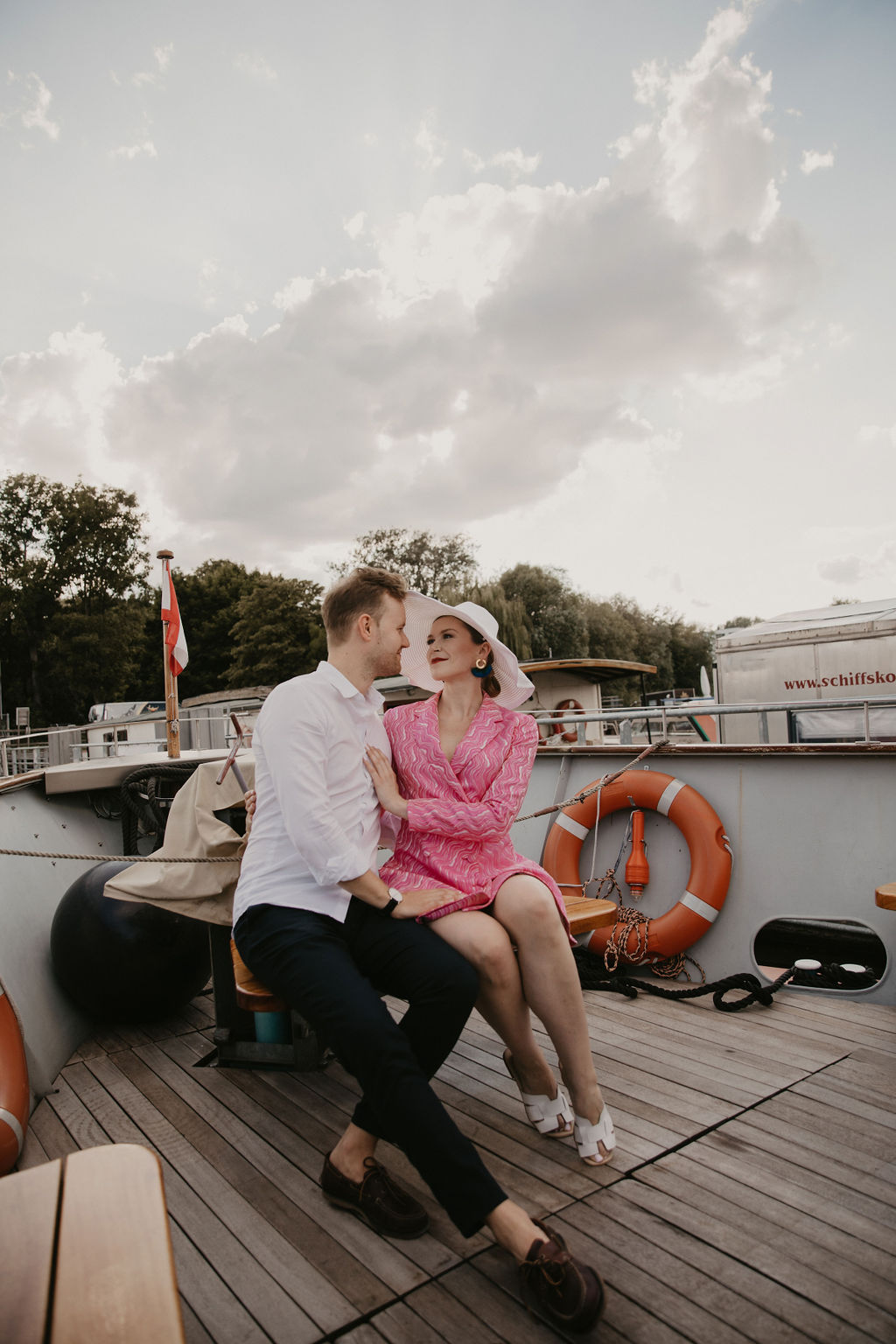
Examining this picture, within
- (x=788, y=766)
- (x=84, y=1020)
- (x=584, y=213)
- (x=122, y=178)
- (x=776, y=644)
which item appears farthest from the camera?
(x=776, y=644)

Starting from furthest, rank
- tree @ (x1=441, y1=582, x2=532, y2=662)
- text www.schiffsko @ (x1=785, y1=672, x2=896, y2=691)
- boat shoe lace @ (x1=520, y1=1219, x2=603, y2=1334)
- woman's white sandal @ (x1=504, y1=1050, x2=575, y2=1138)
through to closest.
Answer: tree @ (x1=441, y1=582, x2=532, y2=662) < text www.schiffsko @ (x1=785, y1=672, x2=896, y2=691) < woman's white sandal @ (x1=504, y1=1050, x2=575, y2=1138) < boat shoe lace @ (x1=520, y1=1219, x2=603, y2=1334)

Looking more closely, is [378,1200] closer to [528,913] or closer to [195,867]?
[528,913]

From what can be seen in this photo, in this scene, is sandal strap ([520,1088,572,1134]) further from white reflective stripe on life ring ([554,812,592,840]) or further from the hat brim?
white reflective stripe on life ring ([554,812,592,840])

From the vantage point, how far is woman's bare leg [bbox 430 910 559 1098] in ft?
6.69

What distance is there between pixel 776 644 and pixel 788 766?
845cm

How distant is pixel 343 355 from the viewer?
21.2m

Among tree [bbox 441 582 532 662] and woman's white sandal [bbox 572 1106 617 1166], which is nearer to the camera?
woman's white sandal [bbox 572 1106 617 1166]

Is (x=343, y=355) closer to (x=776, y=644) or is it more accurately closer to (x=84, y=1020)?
(x=776, y=644)

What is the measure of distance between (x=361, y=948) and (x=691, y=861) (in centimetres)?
245

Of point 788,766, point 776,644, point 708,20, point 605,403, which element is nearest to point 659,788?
point 788,766

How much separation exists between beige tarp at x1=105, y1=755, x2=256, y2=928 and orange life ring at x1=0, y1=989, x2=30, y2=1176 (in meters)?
0.49

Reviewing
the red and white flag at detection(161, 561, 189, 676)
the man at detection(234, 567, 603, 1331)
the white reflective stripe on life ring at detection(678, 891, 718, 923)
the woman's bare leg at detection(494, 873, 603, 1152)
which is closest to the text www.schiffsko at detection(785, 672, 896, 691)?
the white reflective stripe on life ring at detection(678, 891, 718, 923)

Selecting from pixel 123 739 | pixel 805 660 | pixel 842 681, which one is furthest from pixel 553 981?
pixel 123 739

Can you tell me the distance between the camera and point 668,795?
13.5ft
